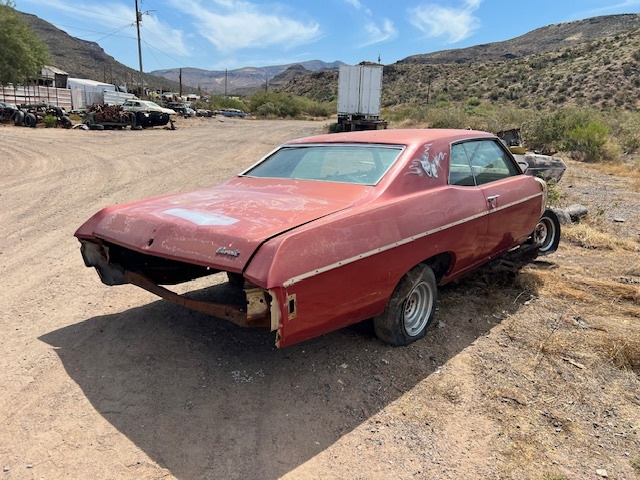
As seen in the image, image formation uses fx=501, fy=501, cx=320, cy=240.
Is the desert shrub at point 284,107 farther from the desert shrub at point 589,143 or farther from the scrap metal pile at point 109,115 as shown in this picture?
the desert shrub at point 589,143

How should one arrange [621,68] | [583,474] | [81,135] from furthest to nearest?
[621,68] → [81,135] → [583,474]

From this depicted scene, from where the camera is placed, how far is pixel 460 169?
4094mm

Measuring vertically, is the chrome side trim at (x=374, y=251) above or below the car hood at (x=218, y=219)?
below

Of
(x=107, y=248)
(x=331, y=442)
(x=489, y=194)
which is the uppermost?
(x=489, y=194)

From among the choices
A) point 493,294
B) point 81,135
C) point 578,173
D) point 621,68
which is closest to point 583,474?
point 493,294

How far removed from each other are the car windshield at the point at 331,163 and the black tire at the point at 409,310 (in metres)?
0.74

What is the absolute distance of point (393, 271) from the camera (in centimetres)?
317

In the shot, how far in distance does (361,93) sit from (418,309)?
22.5m

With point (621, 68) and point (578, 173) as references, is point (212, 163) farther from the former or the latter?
point (621, 68)

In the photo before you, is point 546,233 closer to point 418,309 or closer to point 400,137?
point 400,137

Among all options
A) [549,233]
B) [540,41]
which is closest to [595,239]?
[549,233]

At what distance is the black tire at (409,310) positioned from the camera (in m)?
3.41

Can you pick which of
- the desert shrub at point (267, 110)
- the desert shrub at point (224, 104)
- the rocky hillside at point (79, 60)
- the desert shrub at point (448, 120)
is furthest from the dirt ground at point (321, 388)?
the rocky hillside at point (79, 60)

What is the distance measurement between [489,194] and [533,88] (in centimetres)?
4894
